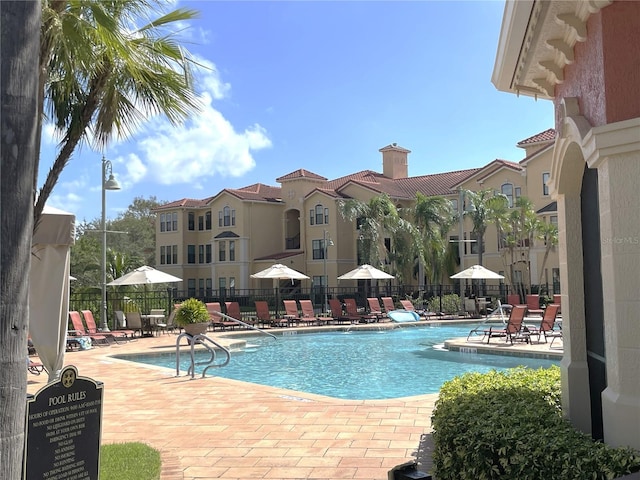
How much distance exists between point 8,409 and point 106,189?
20714 mm

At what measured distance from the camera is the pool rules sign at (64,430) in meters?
3.68

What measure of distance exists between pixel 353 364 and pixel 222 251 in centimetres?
3587

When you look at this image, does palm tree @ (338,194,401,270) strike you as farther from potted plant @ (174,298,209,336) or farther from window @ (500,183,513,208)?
potted plant @ (174,298,209,336)

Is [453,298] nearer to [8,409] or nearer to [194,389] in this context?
[194,389]

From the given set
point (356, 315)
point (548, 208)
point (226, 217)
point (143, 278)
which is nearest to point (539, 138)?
point (548, 208)

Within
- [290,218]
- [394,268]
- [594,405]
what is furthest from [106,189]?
[290,218]

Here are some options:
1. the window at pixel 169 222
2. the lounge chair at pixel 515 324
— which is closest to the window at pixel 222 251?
the window at pixel 169 222

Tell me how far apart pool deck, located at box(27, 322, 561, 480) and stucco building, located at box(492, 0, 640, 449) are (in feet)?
6.39

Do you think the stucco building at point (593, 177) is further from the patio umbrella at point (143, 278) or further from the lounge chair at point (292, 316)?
the lounge chair at point (292, 316)

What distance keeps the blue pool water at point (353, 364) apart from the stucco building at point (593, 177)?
21.6 ft

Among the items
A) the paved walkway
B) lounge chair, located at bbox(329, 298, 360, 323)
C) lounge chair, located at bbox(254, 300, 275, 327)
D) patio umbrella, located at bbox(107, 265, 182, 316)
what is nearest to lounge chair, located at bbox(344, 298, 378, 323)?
lounge chair, located at bbox(329, 298, 360, 323)

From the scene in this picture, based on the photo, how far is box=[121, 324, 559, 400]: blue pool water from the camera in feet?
41.6

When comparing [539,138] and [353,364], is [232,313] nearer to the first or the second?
[353,364]

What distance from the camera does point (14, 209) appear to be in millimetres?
2549
